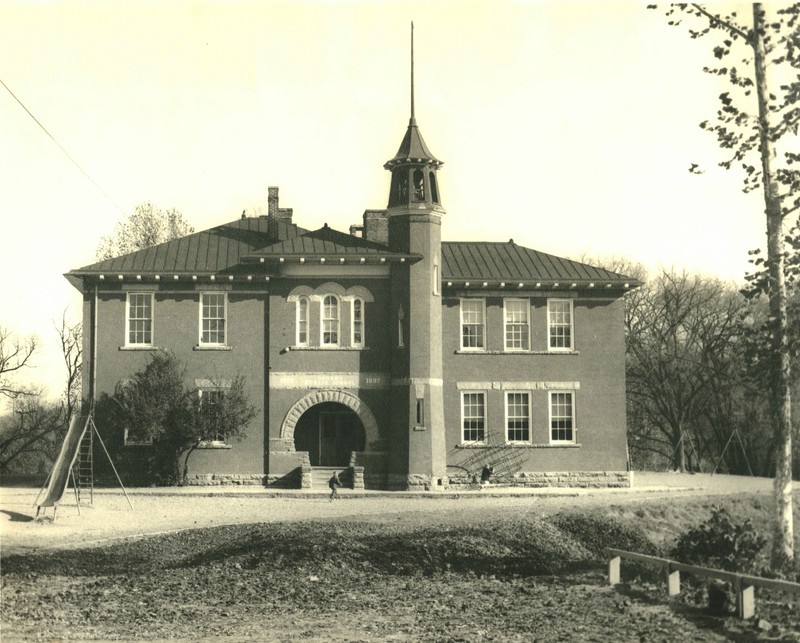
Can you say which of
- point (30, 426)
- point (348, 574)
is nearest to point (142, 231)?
point (30, 426)

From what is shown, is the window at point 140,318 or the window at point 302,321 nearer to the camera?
the window at point 140,318

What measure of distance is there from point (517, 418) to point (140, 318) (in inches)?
513

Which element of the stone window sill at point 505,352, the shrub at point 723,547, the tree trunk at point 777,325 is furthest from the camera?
the stone window sill at point 505,352

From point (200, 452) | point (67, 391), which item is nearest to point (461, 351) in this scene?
point (200, 452)

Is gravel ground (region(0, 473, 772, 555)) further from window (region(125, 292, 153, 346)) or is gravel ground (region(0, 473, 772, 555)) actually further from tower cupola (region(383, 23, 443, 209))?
tower cupola (region(383, 23, 443, 209))

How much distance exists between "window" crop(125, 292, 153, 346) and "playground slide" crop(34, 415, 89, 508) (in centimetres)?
705

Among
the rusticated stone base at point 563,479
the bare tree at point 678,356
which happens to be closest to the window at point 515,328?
the rusticated stone base at point 563,479

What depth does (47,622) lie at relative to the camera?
1417 cm

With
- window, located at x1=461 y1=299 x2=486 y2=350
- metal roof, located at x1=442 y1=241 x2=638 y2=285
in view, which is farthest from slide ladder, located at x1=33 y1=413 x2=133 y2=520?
metal roof, located at x1=442 y1=241 x2=638 y2=285

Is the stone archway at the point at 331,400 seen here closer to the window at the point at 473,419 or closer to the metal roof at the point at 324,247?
the window at the point at 473,419

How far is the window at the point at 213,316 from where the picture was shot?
3634 centimetres

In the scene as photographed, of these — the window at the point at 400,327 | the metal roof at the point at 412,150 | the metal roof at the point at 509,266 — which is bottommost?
the window at the point at 400,327

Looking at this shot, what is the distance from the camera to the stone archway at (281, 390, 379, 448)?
3591 centimetres

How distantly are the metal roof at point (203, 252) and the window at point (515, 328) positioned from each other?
8.00 metres
